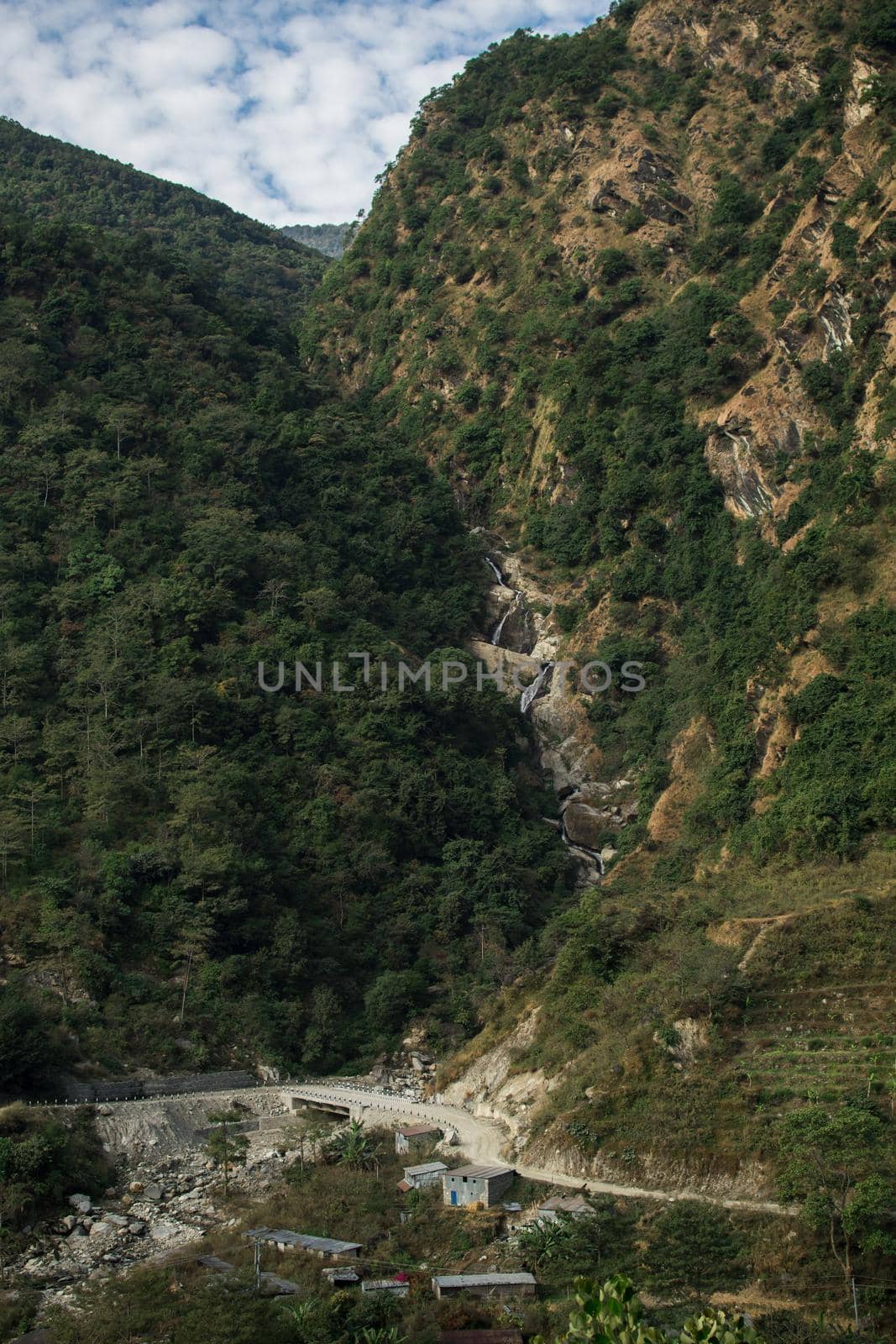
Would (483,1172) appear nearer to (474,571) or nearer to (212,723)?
(212,723)

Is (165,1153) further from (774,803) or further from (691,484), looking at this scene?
(691,484)

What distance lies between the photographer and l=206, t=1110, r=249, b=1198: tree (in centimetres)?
3503

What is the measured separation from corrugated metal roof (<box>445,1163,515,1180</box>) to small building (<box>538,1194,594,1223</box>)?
1.56 m

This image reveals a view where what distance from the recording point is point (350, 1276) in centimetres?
2747

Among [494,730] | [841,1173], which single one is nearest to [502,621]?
[494,730]

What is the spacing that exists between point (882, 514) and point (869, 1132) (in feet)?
82.3

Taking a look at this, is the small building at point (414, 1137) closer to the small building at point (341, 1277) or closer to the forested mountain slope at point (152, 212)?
the small building at point (341, 1277)

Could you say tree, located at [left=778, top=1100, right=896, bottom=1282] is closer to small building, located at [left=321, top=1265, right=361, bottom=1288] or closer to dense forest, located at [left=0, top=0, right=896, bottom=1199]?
dense forest, located at [left=0, top=0, right=896, bottom=1199]

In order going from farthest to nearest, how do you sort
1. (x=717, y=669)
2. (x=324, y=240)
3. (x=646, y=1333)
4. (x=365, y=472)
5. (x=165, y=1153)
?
(x=324, y=240), (x=365, y=472), (x=717, y=669), (x=165, y=1153), (x=646, y=1333)

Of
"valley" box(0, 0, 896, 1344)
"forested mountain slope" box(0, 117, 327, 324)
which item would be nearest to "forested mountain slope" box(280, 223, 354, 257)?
"forested mountain slope" box(0, 117, 327, 324)

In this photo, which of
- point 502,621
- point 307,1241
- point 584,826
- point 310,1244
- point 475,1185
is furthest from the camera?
point 502,621

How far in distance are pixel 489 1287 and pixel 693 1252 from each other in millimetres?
4305

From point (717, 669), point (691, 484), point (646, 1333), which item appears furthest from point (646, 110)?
point (646, 1333)

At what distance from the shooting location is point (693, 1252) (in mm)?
27031
